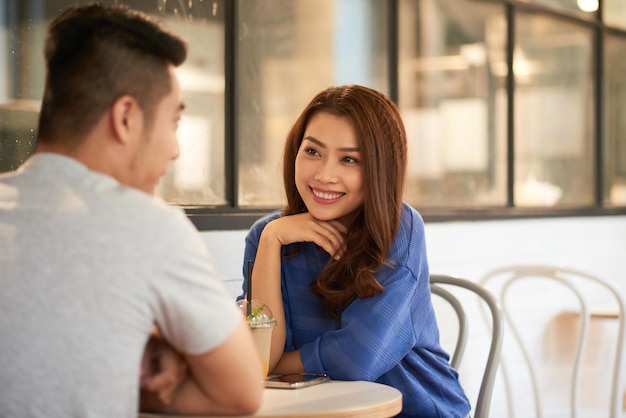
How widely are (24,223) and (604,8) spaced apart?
15.3 feet

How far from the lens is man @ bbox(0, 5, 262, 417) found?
Result: 125cm

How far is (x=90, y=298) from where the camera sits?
4.09 ft

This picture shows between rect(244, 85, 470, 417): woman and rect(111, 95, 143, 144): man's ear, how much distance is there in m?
0.80

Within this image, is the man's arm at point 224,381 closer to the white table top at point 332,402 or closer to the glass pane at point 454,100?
the white table top at point 332,402

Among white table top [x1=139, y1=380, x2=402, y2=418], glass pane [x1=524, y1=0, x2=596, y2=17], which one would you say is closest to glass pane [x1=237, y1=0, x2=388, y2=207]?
white table top [x1=139, y1=380, x2=402, y2=418]

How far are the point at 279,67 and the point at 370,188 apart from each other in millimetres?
1227

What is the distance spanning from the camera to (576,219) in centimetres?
504

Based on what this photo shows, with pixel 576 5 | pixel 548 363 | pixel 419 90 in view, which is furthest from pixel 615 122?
pixel 419 90

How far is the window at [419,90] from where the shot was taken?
9.33ft

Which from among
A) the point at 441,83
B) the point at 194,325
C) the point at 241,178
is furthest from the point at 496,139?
the point at 194,325

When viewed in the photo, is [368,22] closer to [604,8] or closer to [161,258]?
[604,8]

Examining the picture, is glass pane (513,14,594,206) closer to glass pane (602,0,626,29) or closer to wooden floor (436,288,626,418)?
glass pane (602,0,626,29)

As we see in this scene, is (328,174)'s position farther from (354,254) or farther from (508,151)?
(508,151)

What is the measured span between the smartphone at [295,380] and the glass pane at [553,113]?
2964mm
